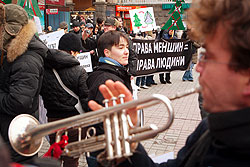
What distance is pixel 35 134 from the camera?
5.36ft

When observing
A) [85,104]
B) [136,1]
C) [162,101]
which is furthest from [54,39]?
[136,1]

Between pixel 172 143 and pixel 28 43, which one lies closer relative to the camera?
pixel 28 43

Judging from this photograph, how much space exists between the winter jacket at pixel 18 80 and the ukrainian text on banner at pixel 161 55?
5.90 meters

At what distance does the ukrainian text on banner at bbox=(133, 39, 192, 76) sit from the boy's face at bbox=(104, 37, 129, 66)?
5.25 meters

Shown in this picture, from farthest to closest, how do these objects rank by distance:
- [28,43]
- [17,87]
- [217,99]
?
[28,43] < [17,87] < [217,99]

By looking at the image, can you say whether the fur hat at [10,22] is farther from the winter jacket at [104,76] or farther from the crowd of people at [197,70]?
the winter jacket at [104,76]

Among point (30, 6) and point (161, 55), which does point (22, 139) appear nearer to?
point (30, 6)

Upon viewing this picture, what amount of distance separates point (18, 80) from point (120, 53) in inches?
42.3

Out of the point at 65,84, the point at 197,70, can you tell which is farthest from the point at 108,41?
the point at 197,70

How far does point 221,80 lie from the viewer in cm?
109

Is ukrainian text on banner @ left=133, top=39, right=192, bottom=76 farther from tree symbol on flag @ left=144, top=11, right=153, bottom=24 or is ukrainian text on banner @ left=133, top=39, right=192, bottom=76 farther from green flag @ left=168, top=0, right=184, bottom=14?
Answer: tree symbol on flag @ left=144, top=11, right=153, bottom=24

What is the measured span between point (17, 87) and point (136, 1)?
100 ft

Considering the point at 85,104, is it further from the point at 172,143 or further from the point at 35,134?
the point at 172,143

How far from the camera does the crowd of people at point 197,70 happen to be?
1045 millimetres
